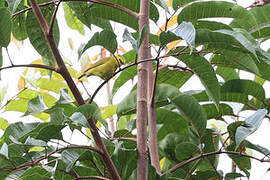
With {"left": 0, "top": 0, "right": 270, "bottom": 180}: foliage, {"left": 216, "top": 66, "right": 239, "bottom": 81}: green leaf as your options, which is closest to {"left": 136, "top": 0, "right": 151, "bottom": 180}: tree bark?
{"left": 0, "top": 0, "right": 270, "bottom": 180}: foliage

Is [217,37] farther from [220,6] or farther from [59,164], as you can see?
[59,164]

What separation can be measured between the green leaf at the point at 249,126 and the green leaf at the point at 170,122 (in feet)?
0.59

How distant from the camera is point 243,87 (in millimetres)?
791

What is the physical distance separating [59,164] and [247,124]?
289mm

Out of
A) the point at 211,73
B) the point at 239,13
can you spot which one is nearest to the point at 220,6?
the point at 239,13

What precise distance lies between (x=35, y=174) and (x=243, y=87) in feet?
1.38

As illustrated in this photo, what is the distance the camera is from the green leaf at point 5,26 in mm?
606

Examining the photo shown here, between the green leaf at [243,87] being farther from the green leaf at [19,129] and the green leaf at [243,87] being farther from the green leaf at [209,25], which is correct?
the green leaf at [19,129]

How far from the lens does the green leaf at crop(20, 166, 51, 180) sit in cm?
58

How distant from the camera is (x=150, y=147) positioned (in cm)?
71

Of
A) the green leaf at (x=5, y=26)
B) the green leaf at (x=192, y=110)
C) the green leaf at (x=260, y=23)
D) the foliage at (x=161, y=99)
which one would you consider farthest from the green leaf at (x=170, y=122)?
the green leaf at (x=5, y=26)

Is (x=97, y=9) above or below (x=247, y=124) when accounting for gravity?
above

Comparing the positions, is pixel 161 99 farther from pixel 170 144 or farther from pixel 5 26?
pixel 5 26

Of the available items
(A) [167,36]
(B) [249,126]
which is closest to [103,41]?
(A) [167,36]
